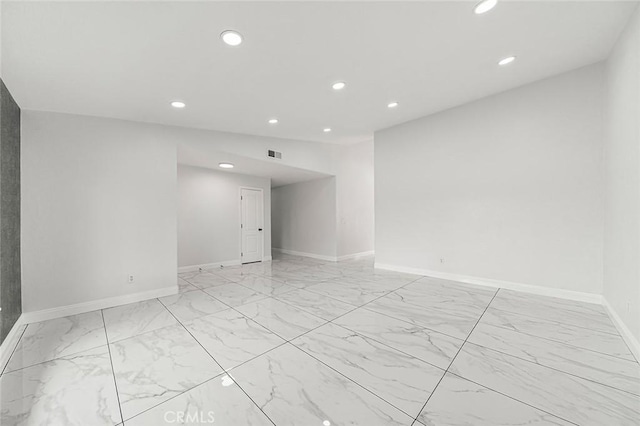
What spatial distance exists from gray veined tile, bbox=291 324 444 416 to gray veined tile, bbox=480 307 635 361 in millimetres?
1363

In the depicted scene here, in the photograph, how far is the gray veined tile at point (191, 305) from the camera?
10.4ft

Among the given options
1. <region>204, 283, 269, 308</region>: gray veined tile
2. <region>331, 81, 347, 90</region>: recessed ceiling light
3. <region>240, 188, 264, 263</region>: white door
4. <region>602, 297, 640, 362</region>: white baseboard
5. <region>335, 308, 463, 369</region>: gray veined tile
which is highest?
<region>331, 81, 347, 90</region>: recessed ceiling light

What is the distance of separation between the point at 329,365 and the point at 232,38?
9.87ft

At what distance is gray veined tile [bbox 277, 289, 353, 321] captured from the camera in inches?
123

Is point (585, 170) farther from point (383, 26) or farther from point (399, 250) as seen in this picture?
point (383, 26)

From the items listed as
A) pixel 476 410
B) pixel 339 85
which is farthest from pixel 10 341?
pixel 339 85

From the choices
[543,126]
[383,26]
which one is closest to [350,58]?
[383,26]

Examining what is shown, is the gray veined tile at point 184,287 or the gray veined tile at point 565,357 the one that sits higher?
the gray veined tile at point 565,357

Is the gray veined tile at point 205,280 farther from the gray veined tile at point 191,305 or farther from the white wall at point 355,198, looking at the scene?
the white wall at point 355,198

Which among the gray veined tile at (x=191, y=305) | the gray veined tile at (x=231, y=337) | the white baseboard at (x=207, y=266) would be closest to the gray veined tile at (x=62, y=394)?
the gray veined tile at (x=231, y=337)

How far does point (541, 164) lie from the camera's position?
3.58m

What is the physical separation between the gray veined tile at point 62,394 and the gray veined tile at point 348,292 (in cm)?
265

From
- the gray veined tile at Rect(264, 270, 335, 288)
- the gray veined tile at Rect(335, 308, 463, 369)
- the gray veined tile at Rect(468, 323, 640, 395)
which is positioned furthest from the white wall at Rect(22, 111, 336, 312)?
the gray veined tile at Rect(468, 323, 640, 395)

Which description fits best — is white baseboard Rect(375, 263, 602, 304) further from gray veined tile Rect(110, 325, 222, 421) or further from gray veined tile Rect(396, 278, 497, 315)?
gray veined tile Rect(110, 325, 222, 421)
